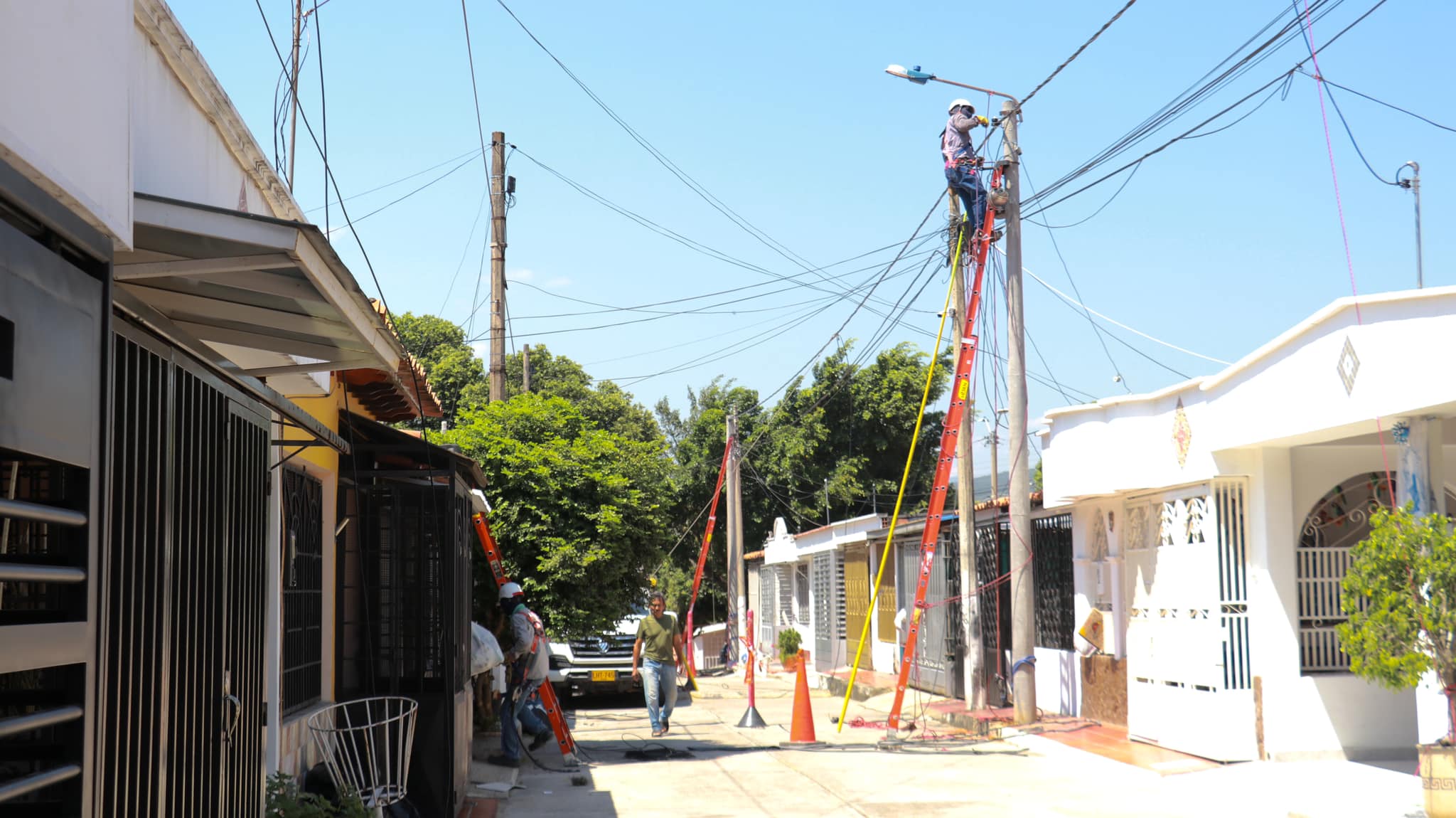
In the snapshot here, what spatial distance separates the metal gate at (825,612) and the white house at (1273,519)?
44.7 ft

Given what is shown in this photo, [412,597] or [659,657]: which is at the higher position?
[412,597]

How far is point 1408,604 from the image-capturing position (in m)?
8.41

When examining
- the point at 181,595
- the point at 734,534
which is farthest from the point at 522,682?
the point at 734,534

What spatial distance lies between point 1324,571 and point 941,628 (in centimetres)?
845

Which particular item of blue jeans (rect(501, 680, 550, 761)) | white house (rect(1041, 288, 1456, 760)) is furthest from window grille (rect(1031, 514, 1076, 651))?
blue jeans (rect(501, 680, 550, 761))

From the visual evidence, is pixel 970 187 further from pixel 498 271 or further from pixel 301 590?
pixel 301 590

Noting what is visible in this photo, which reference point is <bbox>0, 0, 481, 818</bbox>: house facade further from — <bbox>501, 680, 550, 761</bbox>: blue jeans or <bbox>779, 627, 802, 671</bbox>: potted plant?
<bbox>779, 627, 802, 671</bbox>: potted plant

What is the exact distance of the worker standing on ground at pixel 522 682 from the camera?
1320 centimetres

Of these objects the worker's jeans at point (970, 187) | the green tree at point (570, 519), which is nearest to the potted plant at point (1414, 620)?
the worker's jeans at point (970, 187)

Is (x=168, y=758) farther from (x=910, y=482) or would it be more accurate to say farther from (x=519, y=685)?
(x=910, y=482)

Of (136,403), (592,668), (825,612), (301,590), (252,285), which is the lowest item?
(592,668)

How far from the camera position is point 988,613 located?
707 inches

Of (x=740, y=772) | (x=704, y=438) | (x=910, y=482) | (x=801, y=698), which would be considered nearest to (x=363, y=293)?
(x=740, y=772)

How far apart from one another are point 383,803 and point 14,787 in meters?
5.24
